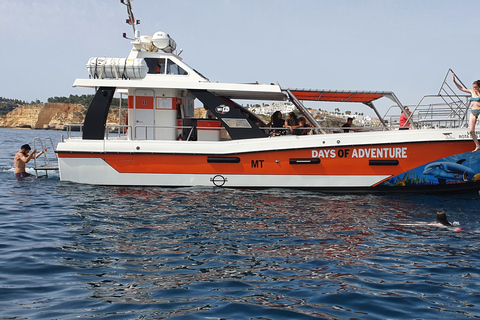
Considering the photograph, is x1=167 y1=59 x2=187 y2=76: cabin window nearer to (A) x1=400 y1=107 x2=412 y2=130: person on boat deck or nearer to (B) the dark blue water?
(B) the dark blue water

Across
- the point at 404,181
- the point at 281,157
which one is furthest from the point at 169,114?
the point at 404,181

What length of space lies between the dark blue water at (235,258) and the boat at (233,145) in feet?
3.36

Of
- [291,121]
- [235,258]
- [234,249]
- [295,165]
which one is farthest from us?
[291,121]

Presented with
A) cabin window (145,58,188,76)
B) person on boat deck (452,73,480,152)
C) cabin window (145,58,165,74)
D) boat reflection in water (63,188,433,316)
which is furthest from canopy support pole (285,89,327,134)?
cabin window (145,58,165,74)

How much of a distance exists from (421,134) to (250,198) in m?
4.43

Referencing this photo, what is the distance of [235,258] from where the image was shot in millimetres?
6652

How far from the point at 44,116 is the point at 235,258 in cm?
13256

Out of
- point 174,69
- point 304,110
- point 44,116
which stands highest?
point 44,116

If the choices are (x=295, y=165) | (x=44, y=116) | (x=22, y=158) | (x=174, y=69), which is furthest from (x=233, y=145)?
(x=44, y=116)

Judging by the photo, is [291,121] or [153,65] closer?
[291,121]

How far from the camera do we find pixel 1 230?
818 centimetres

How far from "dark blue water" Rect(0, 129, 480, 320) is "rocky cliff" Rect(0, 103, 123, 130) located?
123286 millimetres

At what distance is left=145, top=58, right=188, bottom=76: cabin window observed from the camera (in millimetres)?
13492

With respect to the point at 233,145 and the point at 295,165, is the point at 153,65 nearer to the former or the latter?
the point at 233,145
